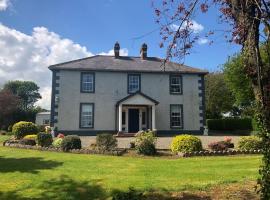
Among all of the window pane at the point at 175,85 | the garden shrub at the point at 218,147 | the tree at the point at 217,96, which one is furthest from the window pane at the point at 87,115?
the tree at the point at 217,96

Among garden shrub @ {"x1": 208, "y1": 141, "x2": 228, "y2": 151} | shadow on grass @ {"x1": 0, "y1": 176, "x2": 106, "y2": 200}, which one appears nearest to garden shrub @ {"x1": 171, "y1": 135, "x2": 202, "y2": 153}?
garden shrub @ {"x1": 208, "y1": 141, "x2": 228, "y2": 151}

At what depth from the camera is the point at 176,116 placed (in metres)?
30.9

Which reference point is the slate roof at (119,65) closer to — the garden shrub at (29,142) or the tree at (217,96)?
the garden shrub at (29,142)

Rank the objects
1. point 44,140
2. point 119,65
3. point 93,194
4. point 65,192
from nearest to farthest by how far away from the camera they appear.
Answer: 1. point 93,194
2. point 65,192
3. point 44,140
4. point 119,65

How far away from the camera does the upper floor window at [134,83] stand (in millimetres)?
30344

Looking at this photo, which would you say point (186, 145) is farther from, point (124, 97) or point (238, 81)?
point (238, 81)

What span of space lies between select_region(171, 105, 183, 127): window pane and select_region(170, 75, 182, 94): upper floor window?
1.35m

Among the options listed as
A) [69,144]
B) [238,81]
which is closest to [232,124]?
[238,81]

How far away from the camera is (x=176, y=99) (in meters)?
30.9

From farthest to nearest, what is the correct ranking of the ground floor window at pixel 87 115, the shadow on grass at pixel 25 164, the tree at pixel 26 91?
1. the tree at pixel 26 91
2. the ground floor window at pixel 87 115
3. the shadow on grass at pixel 25 164

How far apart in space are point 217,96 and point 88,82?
25.9m

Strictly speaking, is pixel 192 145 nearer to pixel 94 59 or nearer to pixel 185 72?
pixel 185 72

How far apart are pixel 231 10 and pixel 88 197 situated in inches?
209

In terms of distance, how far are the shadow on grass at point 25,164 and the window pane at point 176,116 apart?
58.8 ft
